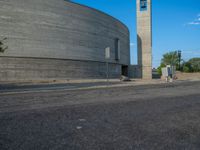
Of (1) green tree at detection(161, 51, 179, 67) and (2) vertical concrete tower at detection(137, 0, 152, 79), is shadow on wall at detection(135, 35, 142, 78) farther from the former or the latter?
(1) green tree at detection(161, 51, 179, 67)

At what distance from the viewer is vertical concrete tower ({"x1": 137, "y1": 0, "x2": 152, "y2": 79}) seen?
65.8 m

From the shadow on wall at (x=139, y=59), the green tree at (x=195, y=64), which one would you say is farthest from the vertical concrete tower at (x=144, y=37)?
the green tree at (x=195, y=64)

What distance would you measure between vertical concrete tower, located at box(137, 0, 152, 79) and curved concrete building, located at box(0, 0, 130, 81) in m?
16.6

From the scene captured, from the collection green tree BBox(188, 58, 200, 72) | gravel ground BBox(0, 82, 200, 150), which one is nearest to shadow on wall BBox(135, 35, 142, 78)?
green tree BBox(188, 58, 200, 72)

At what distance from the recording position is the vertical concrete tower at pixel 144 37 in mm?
65750

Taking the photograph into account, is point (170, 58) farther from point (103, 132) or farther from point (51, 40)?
point (103, 132)

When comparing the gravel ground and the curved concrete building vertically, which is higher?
the curved concrete building

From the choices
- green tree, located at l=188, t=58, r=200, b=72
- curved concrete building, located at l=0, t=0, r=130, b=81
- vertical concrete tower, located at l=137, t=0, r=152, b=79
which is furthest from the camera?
green tree, located at l=188, t=58, r=200, b=72

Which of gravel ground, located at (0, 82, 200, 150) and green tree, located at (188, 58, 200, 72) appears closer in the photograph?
gravel ground, located at (0, 82, 200, 150)

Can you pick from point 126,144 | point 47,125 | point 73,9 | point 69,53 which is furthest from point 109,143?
point 73,9

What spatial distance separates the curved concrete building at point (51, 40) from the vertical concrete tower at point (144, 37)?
16.6 m

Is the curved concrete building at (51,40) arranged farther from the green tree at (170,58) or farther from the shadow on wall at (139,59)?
the green tree at (170,58)

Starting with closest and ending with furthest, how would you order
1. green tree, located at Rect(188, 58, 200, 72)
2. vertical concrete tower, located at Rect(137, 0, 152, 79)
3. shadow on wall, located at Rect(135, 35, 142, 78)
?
vertical concrete tower, located at Rect(137, 0, 152, 79) → shadow on wall, located at Rect(135, 35, 142, 78) → green tree, located at Rect(188, 58, 200, 72)

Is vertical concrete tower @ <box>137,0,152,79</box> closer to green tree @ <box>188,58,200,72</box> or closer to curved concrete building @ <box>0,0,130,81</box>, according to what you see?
curved concrete building @ <box>0,0,130,81</box>
